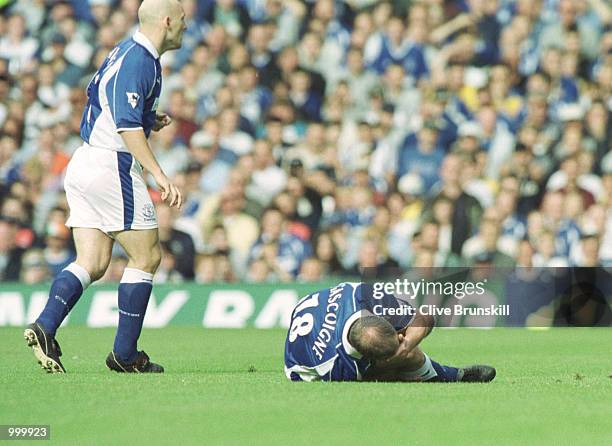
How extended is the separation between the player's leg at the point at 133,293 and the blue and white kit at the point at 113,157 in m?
0.09

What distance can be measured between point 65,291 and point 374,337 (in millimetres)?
2081

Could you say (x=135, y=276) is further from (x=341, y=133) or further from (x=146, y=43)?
(x=341, y=133)

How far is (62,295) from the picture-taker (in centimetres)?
773

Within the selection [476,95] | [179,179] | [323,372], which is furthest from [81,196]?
[476,95]

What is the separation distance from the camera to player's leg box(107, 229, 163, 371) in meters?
7.86

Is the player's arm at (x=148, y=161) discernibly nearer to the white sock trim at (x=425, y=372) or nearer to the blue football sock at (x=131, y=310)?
the blue football sock at (x=131, y=310)

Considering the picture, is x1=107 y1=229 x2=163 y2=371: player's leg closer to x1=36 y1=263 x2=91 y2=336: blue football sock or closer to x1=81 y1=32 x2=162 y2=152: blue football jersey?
x1=36 y1=263 x2=91 y2=336: blue football sock

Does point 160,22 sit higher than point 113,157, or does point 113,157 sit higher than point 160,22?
point 160,22

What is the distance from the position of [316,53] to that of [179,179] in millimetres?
2325

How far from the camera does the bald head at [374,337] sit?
6.68 meters
